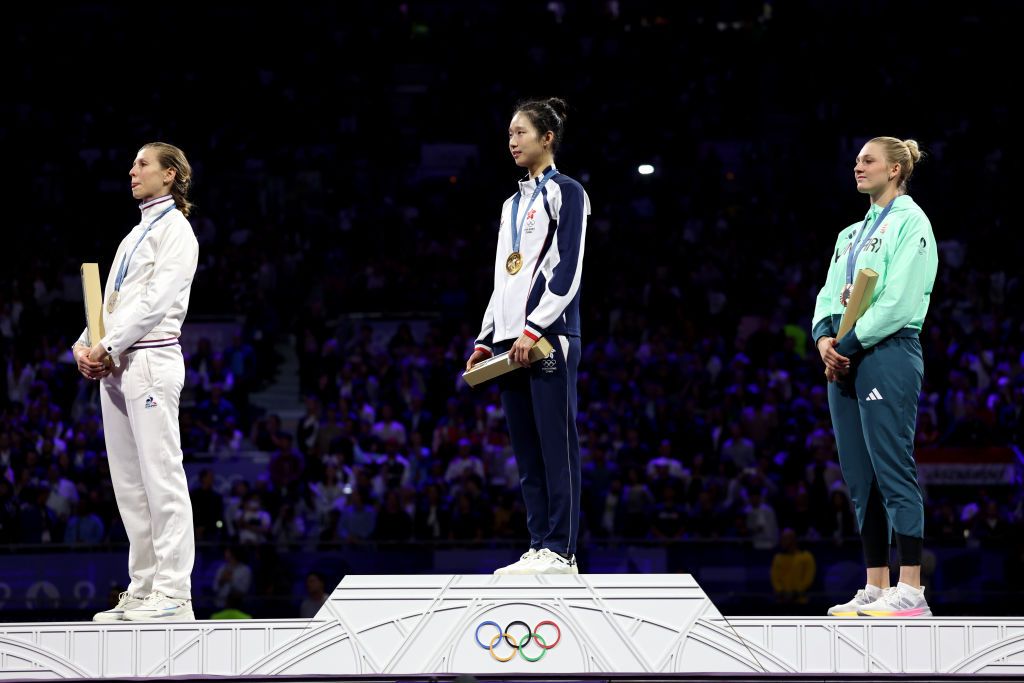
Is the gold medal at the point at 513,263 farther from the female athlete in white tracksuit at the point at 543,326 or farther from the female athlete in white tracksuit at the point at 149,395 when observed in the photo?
the female athlete in white tracksuit at the point at 149,395

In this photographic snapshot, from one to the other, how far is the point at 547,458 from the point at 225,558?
5.16 metres

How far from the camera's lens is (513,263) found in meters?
6.57

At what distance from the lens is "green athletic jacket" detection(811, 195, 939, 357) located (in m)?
6.39

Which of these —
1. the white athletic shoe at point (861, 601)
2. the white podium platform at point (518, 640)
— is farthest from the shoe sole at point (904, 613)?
the white podium platform at point (518, 640)

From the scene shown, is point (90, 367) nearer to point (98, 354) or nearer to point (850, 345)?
point (98, 354)

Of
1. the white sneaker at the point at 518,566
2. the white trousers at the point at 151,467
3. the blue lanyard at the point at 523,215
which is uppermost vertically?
the blue lanyard at the point at 523,215

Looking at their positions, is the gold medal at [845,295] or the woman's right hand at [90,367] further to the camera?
the gold medal at [845,295]

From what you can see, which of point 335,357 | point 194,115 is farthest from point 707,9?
point 335,357

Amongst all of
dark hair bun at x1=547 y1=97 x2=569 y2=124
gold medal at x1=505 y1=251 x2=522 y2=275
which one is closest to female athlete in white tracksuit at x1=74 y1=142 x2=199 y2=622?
gold medal at x1=505 y1=251 x2=522 y2=275

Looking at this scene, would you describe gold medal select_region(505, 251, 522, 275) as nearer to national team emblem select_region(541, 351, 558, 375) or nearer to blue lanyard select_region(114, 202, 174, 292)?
national team emblem select_region(541, 351, 558, 375)

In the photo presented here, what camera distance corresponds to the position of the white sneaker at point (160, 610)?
610 centimetres

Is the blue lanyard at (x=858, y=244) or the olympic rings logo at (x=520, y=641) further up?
the blue lanyard at (x=858, y=244)

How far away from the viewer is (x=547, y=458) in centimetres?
639

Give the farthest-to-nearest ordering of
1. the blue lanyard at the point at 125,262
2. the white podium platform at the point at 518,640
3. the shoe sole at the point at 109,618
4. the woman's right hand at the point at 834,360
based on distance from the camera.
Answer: the blue lanyard at the point at 125,262, the woman's right hand at the point at 834,360, the shoe sole at the point at 109,618, the white podium platform at the point at 518,640
